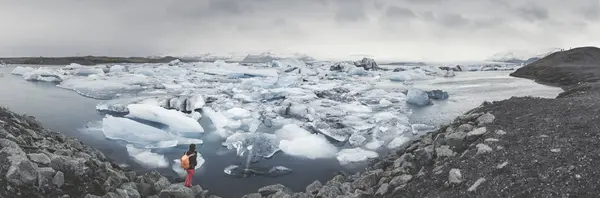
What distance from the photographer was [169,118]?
357 inches

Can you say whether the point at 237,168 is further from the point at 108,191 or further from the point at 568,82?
the point at 568,82

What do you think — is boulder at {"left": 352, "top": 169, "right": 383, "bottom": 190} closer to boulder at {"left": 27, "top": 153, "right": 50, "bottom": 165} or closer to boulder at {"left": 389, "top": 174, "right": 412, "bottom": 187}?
boulder at {"left": 389, "top": 174, "right": 412, "bottom": 187}

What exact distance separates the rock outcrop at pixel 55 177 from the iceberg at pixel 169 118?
2.92m

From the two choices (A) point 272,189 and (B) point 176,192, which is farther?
(A) point 272,189

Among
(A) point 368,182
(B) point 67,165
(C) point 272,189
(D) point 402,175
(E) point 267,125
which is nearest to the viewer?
Result: (B) point 67,165

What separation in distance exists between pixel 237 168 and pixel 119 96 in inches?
432

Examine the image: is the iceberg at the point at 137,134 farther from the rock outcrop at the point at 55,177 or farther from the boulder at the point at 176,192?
the boulder at the point at 176,192

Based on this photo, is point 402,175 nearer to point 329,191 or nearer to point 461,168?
point 461,168

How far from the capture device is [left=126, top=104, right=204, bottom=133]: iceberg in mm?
8922

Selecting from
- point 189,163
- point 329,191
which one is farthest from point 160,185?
point 329,191

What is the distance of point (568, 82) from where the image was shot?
72.3ft

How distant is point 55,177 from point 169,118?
4795mm

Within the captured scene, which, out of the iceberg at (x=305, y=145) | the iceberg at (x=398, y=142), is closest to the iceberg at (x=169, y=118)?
the iceberg at (x=305, y=145)

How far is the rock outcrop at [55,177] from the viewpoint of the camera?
403cm
